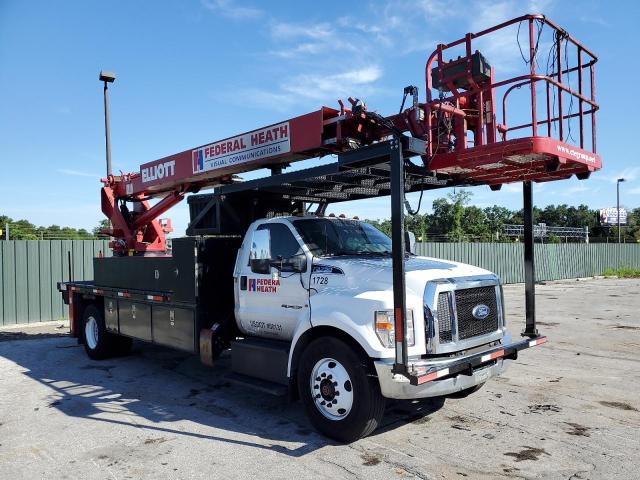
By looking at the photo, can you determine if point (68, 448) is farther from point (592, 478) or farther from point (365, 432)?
point (592, 478)

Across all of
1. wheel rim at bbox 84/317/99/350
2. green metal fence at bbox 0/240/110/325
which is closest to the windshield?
wheel rim at bbox 84/317/99/350

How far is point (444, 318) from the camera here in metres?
4.77

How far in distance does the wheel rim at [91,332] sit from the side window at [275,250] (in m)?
4.52

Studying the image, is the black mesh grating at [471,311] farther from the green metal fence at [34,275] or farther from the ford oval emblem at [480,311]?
the green metal fence at [34,275]

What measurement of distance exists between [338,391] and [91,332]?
20.8ft

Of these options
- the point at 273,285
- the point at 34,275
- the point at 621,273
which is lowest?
the point at 621,273

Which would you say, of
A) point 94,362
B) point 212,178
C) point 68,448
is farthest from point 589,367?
point 94,362

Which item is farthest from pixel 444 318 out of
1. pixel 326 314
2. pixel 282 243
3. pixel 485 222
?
pixel 485 222

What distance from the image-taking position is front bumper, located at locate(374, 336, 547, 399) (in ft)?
14.2

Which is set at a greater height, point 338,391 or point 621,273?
point 338,391

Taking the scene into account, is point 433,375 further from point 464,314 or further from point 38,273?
point 38,273

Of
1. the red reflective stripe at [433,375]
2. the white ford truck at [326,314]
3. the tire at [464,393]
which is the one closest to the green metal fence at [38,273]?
the white ford truck at [326,314]

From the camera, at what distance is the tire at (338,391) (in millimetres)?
4574

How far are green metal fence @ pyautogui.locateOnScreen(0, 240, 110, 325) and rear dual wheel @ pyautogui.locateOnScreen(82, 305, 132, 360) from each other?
14.9ft
